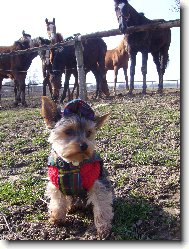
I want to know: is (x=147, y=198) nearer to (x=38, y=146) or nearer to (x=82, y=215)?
(x=82, y=215)

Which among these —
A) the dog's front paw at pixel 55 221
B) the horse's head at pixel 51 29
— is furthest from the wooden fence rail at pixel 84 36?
the dog's front paw at pixel 55 221

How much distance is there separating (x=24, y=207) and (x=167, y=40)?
81.4 inches

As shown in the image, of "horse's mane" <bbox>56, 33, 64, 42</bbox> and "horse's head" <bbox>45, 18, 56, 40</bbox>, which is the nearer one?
"horse's head" <bbox>45, 18, 56, 40</bbox>

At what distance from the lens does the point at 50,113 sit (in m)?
2.97

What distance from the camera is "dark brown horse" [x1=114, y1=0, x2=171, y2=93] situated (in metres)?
3.96

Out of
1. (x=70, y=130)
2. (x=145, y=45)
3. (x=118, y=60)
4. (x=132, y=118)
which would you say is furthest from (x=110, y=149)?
(x=118, y=60)

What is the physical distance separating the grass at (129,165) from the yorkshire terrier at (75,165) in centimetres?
17

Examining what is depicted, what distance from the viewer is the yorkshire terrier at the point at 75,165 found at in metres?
2.83

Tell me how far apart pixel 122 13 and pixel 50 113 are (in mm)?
1725

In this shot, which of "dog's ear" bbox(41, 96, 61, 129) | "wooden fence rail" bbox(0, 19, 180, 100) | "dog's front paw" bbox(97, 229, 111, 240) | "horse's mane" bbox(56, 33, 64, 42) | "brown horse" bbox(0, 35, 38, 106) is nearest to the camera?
"dog's front paw" bbox(97, 229, 111, 240)

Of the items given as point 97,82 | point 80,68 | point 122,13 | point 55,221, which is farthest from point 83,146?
point 97,82

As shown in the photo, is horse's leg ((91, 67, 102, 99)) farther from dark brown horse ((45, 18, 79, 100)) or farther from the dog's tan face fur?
the dog's tan face fur

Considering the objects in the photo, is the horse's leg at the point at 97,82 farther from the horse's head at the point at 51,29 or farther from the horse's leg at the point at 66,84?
the horse's head at the point at 51,29

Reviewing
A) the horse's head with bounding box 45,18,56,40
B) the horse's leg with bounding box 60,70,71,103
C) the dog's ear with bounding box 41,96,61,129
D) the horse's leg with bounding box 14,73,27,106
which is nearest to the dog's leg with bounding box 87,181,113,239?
the dog's ear with bounding box 41,96,61,129
